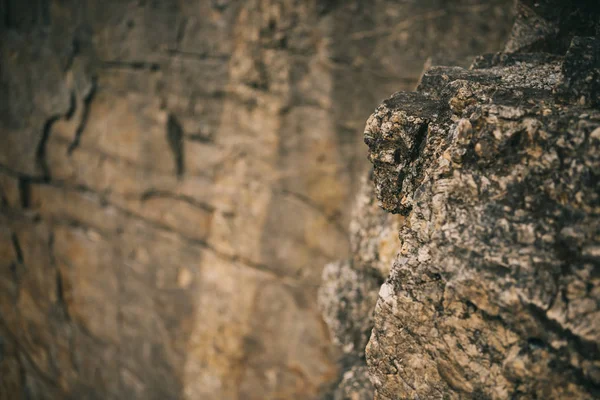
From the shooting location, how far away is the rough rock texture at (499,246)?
0.44 metres

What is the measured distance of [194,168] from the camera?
1915mm

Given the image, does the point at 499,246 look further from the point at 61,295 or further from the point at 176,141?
the point at 61,295

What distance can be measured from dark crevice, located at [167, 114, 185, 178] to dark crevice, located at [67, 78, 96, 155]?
470mm

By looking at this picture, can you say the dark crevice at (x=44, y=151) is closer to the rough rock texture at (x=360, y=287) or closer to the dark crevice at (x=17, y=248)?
the dark crevice at (x=17, y=248)

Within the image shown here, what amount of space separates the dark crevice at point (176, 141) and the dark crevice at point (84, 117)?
0.47 m

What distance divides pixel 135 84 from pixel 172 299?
1020 mm

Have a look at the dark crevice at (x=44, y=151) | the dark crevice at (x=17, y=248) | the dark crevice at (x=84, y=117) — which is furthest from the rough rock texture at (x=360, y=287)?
the dark crevice at (x=17, y=248)

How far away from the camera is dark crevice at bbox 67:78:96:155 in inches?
81.4

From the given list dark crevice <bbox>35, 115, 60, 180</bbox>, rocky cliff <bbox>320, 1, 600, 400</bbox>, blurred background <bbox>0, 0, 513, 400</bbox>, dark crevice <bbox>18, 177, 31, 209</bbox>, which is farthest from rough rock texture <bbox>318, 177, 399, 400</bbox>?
dark crevice <bbox>18, 177, 31, 209</bbox>

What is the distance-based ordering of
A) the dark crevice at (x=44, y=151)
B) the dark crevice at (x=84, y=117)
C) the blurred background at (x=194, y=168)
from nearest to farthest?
1. the blurred background at (x=194, y=168)
2. the dark crevice at (x=84, y=117)
3. the dark crevice at (x=44, y=151)

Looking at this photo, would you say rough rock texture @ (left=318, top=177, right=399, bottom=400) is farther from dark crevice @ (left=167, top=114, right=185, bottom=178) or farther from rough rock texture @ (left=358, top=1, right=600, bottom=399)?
Answer: dark crevice @ (left=167, top=114, right=185, bottom=178)

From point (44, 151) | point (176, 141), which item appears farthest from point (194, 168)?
point (44, 151)

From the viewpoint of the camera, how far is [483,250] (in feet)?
1.58

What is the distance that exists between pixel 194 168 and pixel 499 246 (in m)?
1.61
